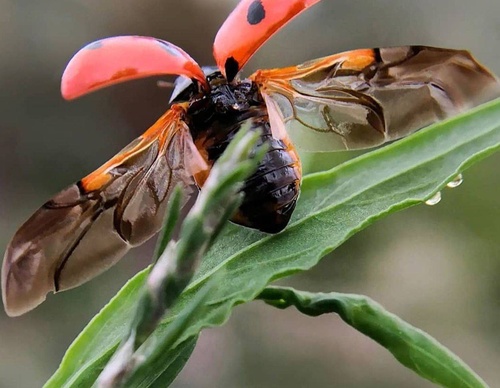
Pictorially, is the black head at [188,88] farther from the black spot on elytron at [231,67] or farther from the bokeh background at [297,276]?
the bokeh background at [297,276]

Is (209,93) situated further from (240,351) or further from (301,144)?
(240,351)

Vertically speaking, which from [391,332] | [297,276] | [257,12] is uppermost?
[257,12]

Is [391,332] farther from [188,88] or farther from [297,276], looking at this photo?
[297,276]

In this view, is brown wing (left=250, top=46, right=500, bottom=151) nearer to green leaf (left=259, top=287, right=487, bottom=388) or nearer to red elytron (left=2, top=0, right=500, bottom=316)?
red elytron (left=2, top=0, right=500, bottom=316)

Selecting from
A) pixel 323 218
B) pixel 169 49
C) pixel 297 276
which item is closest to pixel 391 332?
pixel 323 218

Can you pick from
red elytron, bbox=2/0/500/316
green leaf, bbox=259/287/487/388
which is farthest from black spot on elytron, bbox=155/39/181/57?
green leaf, bbox=259/287/487/388

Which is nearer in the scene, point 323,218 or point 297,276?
point 323,218

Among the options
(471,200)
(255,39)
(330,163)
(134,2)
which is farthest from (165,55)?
(134,2)
